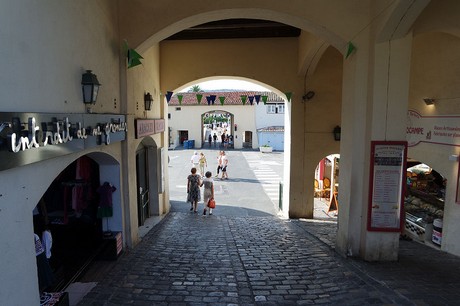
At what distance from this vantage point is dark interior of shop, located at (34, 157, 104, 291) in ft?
18.5

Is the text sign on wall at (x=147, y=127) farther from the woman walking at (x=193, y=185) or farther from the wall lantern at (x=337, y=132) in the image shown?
the wall lantern at (x=337, y=132)

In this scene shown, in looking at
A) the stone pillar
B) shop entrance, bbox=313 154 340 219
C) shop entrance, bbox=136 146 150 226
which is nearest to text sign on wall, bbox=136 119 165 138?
shop entrance, bbox=136 146 150 226

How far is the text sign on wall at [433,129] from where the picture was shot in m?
6.74

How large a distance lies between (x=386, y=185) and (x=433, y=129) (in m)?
3.08

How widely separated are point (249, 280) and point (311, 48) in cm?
624

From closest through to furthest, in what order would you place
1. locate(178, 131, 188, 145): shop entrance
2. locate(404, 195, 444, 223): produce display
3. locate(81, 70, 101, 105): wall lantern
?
locate(81, 70, 101, 105): wall lantern → locate(404, 195, 444, 223): produce display → locate(178, 131, 188, 145): shop entrance

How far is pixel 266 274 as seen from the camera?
5.14 m

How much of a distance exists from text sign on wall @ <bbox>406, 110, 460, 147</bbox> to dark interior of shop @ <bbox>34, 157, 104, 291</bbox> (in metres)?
7.26

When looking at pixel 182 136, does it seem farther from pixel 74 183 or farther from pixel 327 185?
pixel 74 183

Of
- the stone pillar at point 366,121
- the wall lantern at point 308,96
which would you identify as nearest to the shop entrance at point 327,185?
the wall lantern at point 308,96

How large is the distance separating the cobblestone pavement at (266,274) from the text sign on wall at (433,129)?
2.40 m

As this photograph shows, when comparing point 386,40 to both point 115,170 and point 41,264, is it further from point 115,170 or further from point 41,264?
point 41,264

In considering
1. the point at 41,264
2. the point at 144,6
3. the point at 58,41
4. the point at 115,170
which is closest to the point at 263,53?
the point at 144,6

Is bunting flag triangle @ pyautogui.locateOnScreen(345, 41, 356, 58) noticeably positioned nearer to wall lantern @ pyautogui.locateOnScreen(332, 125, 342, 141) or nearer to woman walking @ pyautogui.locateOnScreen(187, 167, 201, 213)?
wall lantern @ pyautogui.locateOnScreen(332, 125, 342, 141)
